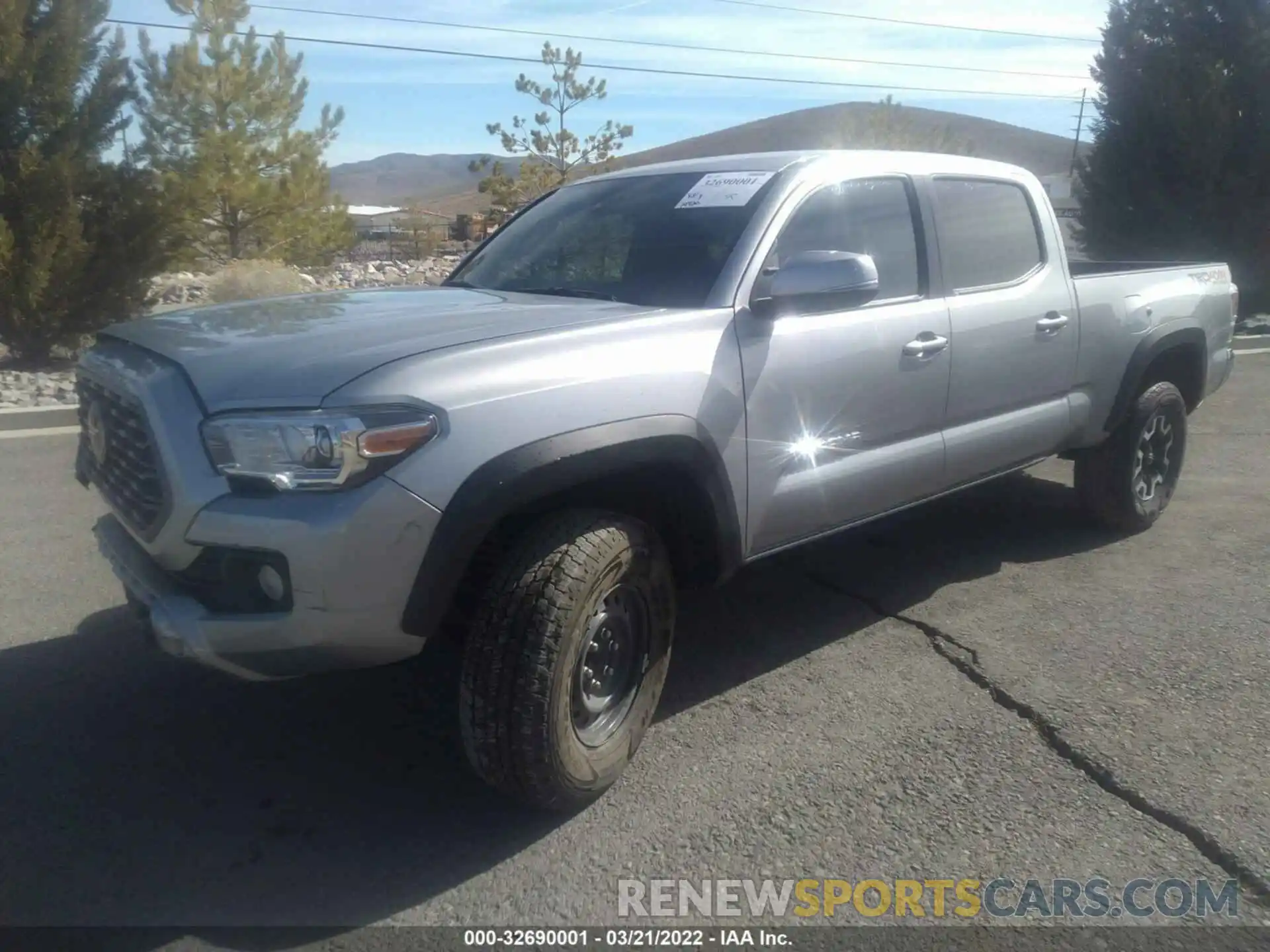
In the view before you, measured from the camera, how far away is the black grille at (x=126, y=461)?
2.96 m

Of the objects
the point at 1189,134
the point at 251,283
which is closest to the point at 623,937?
the point at 251,283

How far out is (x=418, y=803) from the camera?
3230 mm

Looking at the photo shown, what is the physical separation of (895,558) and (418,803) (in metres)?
2.92

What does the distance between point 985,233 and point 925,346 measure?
941 millimetres

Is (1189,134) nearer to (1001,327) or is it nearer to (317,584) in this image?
(1001,327)

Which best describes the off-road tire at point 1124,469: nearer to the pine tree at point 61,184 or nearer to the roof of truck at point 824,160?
the roof of truck at point 824,160

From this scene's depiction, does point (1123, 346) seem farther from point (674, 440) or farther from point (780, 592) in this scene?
point (674, 440)

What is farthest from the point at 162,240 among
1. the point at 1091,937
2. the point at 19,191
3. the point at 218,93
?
the point at 1091,937

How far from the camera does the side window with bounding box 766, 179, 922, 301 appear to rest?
13.0ft

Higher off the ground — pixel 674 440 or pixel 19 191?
pixel 19 191

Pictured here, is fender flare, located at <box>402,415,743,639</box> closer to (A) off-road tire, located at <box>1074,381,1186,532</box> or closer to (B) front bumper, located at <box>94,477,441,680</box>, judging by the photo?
(B) front bumper, located at <box>94,477,441,680</box>

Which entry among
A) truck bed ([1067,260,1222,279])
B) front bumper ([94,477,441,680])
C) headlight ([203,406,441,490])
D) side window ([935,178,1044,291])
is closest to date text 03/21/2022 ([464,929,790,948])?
front bumper ([94,477,441,680])

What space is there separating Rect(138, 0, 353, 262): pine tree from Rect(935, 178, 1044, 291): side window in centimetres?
1426

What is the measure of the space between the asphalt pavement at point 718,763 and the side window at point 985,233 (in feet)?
4.59
